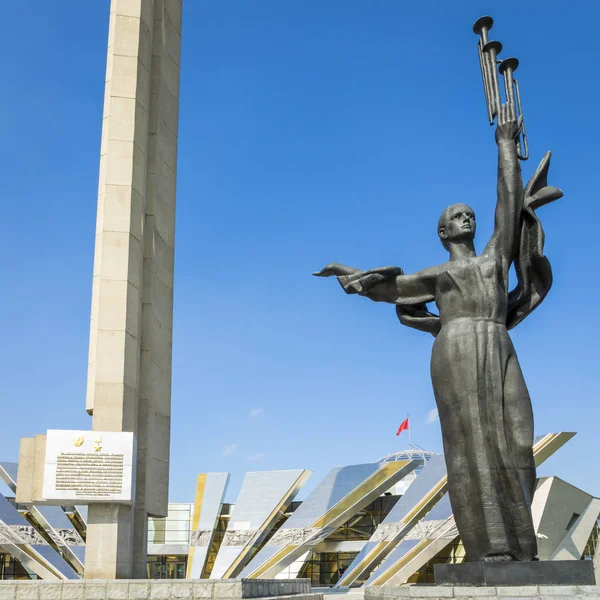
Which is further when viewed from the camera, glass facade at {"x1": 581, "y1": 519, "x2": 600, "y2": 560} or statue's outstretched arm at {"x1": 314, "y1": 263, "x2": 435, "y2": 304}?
glass facade at {"x1": 581, "y1": 519, "x2": 600, "y2": 560}

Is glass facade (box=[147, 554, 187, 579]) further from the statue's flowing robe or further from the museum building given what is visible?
the statue's flowing robe

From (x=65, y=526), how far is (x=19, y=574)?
732 centimetres

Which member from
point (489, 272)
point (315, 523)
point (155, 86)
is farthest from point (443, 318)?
point (315, 523)

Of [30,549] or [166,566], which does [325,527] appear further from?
[166,566]

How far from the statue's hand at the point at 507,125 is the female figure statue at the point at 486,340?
0.01 metres

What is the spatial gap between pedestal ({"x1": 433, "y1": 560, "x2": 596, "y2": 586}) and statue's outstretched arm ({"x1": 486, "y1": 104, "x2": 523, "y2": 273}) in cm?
226

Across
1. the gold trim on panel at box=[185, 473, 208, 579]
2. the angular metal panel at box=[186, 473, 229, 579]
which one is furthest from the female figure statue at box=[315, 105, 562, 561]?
the gold trim on panel at box=[185, 473, 208, 579]

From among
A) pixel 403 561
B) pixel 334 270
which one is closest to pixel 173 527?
pixel 403 561

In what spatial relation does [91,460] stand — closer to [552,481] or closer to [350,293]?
[350,293]

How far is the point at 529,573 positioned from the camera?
4.73 m

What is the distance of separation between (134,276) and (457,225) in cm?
830

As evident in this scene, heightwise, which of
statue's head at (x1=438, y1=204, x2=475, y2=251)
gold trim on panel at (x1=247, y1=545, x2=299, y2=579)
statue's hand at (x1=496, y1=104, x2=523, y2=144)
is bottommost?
gold trim on panel at (x1=247, y1=545, x2=299, y2=579)

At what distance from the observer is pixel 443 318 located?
5766 mm

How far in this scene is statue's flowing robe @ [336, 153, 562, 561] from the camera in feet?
16.8
